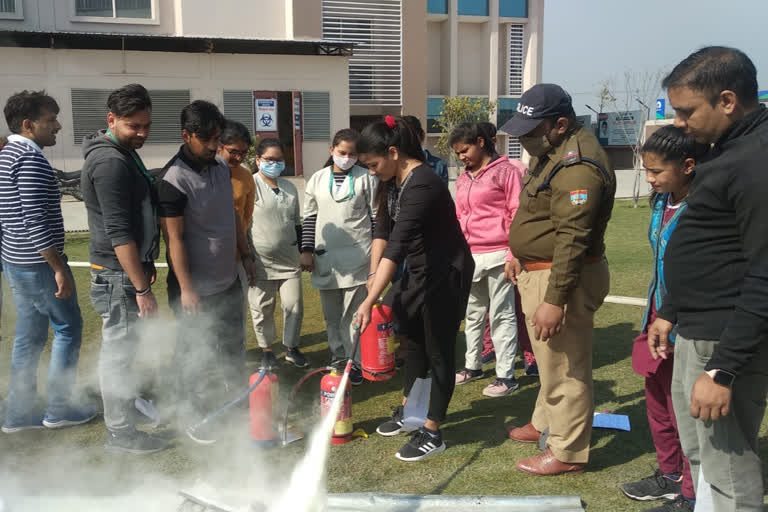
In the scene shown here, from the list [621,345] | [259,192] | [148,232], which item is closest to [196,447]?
[148,232]

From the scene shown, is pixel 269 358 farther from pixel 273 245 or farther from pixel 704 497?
pixel 704 497

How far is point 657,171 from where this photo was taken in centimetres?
328

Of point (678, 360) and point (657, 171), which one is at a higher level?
point (657, 171)

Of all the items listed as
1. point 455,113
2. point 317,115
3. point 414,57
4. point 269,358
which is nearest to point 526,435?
point 269,358

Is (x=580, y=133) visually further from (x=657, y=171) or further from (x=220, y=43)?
(x=220, y=43)

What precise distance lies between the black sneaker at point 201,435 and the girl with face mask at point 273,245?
131 cm

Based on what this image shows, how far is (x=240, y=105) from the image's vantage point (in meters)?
23.9

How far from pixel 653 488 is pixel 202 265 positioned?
299 centimetres

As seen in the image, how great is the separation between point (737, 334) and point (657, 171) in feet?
4.44

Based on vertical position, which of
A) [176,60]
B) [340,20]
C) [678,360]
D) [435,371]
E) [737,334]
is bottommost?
[435,371]

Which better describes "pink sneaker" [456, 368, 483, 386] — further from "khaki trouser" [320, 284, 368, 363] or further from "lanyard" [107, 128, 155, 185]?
"lanyard" [107, 128, 155, 185]

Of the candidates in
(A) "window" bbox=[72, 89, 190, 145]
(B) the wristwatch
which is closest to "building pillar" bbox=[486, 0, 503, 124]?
(A) "window" bbox=[72, 89, 190, 145]

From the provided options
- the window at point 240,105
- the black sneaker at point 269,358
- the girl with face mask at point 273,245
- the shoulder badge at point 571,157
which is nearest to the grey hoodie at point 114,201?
the girl with face mask at point 273,245

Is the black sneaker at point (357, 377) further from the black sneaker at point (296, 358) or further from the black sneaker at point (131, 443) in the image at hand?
the black sneaker at point (131, 443)
